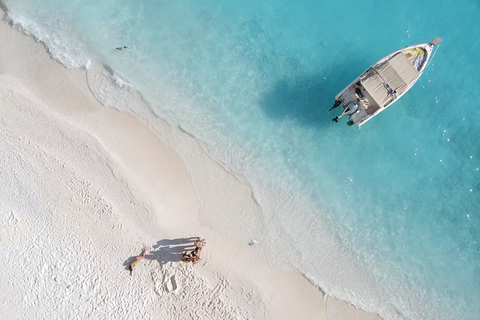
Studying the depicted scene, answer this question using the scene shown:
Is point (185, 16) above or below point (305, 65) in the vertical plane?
below

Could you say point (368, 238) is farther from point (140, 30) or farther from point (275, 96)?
point (140, 30)

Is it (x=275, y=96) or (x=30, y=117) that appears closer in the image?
(x=30, y=117)

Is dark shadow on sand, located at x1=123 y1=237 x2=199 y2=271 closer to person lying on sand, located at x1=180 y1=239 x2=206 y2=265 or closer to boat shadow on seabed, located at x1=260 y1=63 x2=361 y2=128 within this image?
person lying on sand, located at x1=180 y1=239 x2=206 y2=265

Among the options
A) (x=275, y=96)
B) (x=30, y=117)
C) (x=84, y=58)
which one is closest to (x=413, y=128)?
(x=275, y=96)

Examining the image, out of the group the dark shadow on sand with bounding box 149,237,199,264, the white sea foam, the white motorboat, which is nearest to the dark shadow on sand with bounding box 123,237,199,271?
the dark shadow on sand with bounding box 149,237,199,264

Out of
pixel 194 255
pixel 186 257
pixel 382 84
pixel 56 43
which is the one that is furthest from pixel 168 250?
pixel 382 84
